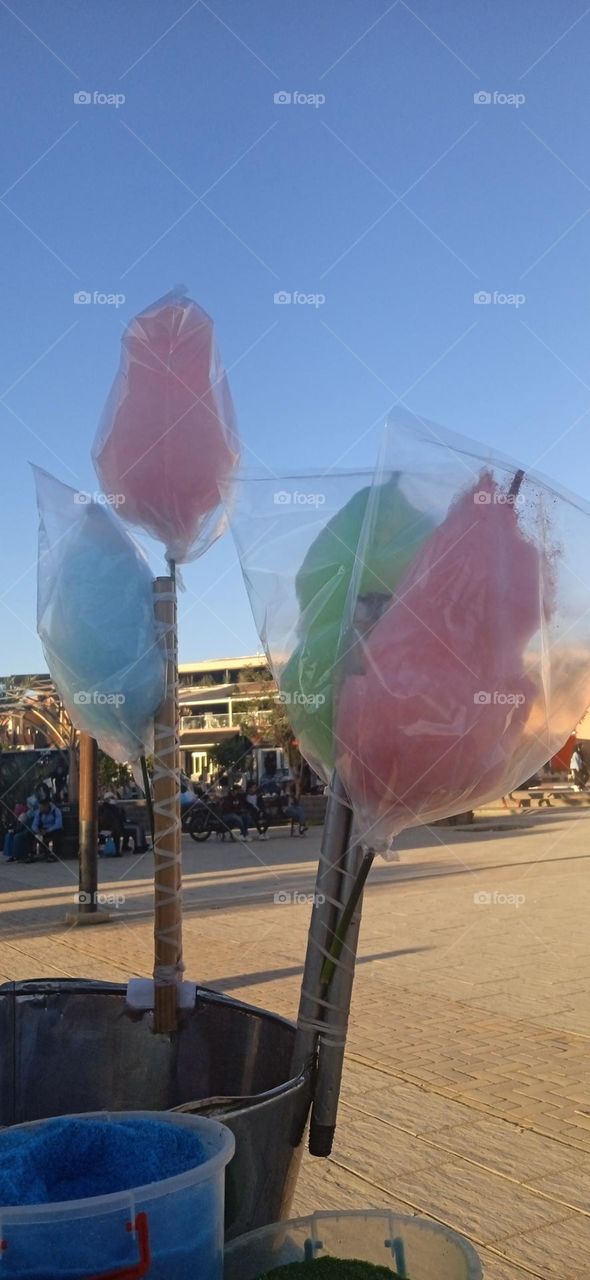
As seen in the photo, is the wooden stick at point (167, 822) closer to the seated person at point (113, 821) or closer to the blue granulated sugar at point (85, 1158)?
the blue granulated sugar at point (85, 1158)

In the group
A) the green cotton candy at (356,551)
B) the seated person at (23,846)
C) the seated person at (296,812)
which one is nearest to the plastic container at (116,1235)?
the green cotton candy at (356,551)

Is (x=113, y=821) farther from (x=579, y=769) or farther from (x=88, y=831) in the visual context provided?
(x=579, y=769)

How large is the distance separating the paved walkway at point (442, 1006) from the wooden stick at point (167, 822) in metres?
1.08

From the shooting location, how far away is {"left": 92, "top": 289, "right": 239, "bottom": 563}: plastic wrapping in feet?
9.90

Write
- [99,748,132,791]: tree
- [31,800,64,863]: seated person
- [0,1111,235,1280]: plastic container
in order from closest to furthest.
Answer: [0,1111,235,1280]: plastic container
[31,800,64,863]: seated person
[99,748,132,791]: tree

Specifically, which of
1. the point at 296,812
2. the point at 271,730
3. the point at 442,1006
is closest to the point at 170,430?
the point at 442,1006

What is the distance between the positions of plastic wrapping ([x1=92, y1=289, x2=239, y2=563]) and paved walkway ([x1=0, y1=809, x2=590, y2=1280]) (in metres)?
2.15

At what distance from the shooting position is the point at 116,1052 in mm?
2906

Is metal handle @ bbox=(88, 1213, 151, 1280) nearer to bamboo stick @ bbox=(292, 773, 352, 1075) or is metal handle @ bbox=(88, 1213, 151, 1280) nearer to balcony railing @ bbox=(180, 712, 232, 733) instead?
bamboo stick @ bbox=(292, 773, 352, 1075)

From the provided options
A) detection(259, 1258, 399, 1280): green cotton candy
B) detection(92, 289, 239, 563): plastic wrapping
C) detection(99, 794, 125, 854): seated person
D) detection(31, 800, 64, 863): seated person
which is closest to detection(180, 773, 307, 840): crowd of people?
detection(99, 794, 125, 854): seated person

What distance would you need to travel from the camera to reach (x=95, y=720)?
309 centimetres

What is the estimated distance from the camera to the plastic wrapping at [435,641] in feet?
7.34

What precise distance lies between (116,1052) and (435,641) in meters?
1.54

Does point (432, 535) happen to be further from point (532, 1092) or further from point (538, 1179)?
point (532, 1092)
